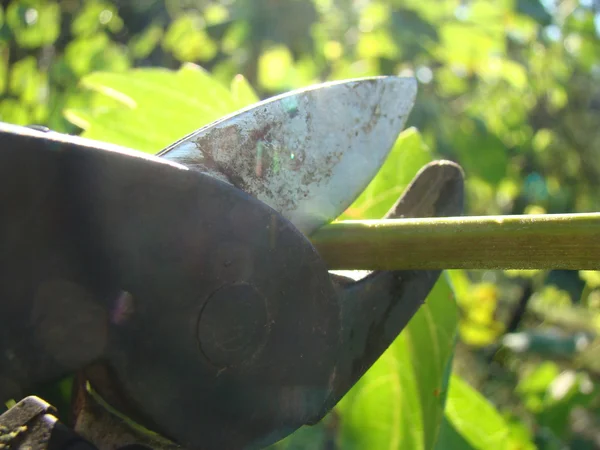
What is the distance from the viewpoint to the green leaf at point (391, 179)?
3.68 feet

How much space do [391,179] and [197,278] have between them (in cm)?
65

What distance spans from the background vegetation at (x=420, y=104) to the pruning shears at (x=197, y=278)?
0.42 m

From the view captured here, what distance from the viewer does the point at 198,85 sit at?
48.1 inches

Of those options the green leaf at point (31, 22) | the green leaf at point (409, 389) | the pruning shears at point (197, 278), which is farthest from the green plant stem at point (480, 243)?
the green leaf at point (31, 22)

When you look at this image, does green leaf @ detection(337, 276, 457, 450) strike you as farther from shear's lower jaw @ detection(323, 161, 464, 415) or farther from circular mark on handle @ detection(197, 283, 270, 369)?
circular mark on handle @ detection(197, 283, 270, 369)

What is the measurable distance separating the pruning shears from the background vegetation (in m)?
0.42

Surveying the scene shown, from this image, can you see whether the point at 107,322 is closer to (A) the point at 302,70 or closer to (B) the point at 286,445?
(B) the point at 286,445

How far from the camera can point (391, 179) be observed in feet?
3.74

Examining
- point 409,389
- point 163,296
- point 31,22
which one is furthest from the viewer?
point 31,22

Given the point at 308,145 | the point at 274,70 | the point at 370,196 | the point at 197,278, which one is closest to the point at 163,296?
the point at 197,278

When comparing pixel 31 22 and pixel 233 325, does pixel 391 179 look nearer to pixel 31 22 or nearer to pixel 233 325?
A: pixel 233 325

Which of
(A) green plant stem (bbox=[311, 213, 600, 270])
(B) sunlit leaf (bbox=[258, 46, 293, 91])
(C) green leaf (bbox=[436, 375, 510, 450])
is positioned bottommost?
(C) green leaf (bbox=[436, 375, 510, 450])

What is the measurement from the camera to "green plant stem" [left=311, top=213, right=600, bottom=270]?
518 mm

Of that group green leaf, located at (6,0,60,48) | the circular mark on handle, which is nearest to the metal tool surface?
the circular mark on handle
